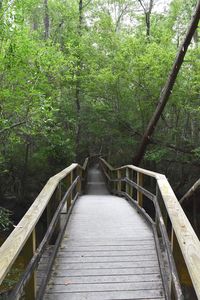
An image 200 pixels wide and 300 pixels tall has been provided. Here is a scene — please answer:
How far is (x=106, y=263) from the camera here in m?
4.26

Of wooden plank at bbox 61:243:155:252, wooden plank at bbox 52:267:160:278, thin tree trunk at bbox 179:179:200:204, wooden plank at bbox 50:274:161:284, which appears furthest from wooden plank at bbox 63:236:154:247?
thin tree trunk at bbox 179:179:200:204

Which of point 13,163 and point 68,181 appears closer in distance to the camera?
point 68,181

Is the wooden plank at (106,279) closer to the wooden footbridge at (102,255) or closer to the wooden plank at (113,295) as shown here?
the wooden footbridge at (102,255)

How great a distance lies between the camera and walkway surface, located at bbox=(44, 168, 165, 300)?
11.7ft

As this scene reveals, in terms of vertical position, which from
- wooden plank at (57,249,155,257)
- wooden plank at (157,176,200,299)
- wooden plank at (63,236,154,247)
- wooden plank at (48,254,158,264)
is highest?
wooden plank at (157,176,200,299)

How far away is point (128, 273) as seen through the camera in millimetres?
3986

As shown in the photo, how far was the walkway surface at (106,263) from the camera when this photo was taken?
3555 mm

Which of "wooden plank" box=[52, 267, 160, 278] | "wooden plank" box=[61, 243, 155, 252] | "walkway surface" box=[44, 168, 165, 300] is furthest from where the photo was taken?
"wooden plank" box=[61, 243, 155, 252]

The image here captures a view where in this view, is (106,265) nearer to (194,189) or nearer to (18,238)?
(18,238)

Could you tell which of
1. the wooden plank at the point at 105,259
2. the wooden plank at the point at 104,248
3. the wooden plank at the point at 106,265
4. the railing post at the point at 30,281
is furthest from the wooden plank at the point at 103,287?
the wooden plank at the point at 104,248

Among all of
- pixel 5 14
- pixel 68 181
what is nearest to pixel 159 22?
pixel 5 14

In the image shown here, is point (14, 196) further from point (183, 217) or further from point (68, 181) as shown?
point (183, 217)

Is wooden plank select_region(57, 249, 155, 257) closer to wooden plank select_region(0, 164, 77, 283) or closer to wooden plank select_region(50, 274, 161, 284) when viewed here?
wooden plank select_region(50, 274, 161, 284)

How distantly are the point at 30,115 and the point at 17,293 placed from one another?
8.09 metres
